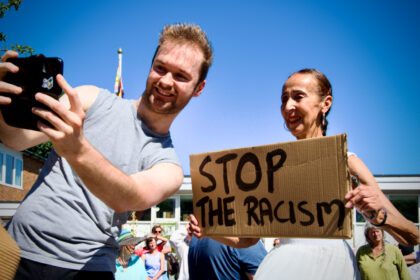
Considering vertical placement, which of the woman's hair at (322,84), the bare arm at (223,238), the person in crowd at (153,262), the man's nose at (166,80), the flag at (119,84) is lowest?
the person in crowd at (153,262)

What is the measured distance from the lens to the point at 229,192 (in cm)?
223

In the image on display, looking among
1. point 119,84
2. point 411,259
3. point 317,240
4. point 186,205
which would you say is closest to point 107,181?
point 317,240

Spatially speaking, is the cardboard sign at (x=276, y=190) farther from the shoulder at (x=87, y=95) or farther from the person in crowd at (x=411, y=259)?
the person in crowd at (x=411, y=259)

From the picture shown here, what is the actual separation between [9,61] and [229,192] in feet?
4.72

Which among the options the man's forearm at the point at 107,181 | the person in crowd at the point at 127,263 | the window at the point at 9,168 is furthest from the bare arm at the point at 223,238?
the window at the point at 9,168

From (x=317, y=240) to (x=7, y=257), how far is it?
6.37 feet

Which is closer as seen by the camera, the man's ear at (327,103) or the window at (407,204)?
the man's ear at (327,103)

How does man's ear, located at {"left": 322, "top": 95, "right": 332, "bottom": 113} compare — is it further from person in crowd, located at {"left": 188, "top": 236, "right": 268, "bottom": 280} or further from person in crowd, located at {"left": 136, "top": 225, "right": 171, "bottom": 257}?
person in crowd, located at {"left": 136, "top": 225, "right": 171, "bottom": 257}

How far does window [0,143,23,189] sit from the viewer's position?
19.9 metres

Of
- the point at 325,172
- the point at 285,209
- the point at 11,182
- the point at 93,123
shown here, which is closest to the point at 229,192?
the point at 285,209

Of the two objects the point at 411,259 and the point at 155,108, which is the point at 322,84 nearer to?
the point at 155,108

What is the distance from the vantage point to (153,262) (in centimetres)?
849

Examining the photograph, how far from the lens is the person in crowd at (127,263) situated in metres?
6.64

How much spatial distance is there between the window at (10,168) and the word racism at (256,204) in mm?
21070
